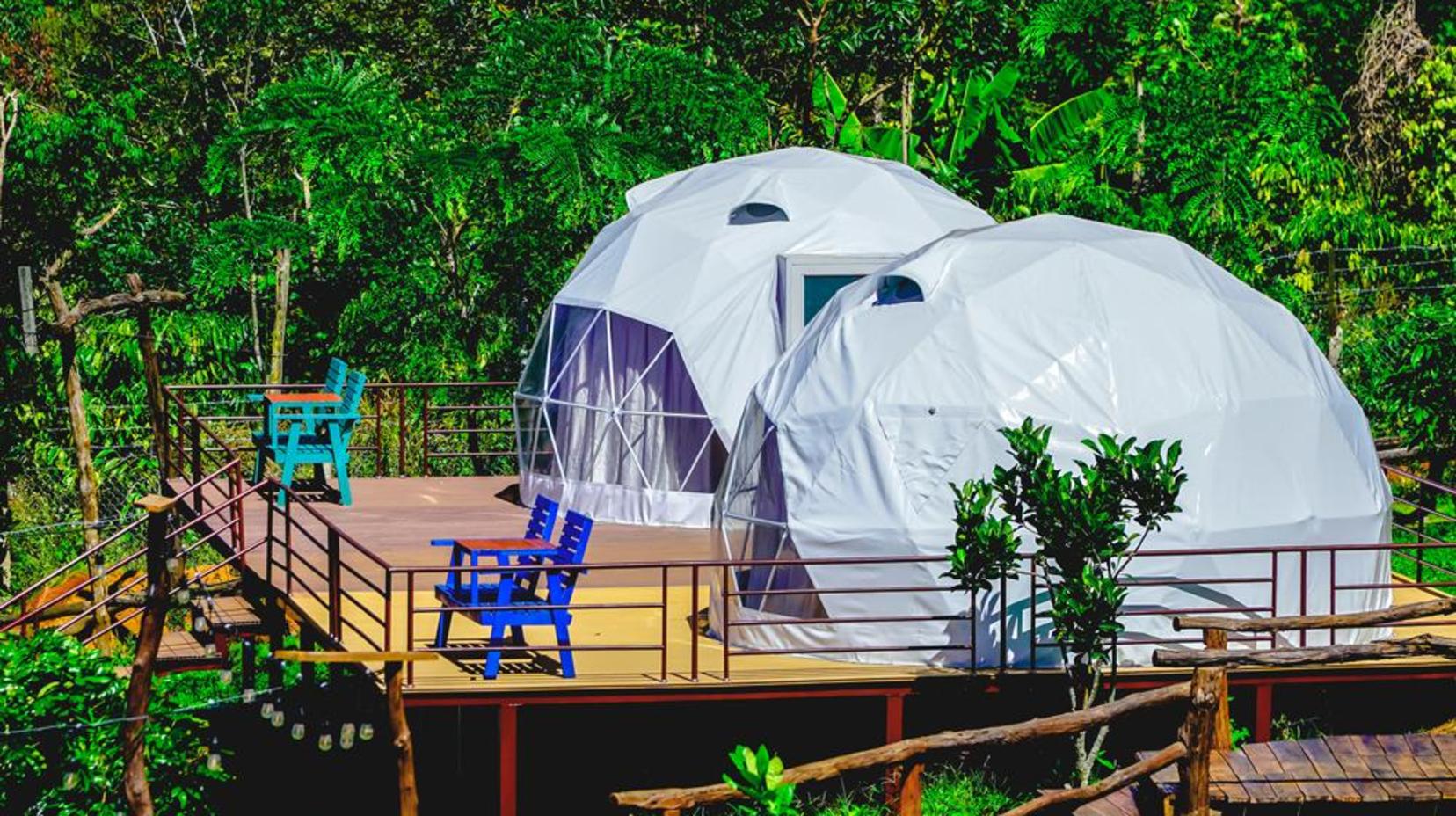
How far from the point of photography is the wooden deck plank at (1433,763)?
1327 cm

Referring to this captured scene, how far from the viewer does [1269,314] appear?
1705 cm

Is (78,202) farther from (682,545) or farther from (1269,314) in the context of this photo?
(1269,314)

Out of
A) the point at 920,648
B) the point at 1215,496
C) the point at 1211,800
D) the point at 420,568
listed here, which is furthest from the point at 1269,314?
the point at 420,568

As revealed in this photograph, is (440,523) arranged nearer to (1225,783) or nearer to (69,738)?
(69,738)

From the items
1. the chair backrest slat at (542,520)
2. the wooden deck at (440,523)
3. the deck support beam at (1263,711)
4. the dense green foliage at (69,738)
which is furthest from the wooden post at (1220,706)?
the dense green foliage at (69,738)

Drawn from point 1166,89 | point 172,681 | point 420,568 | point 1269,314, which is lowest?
point 172,681

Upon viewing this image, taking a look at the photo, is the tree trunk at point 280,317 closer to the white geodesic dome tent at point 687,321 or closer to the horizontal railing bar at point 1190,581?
the white geodesic dome tent at point 687,321

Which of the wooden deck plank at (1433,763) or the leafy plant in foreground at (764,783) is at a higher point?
the leafy plant in foreground at (764,783)

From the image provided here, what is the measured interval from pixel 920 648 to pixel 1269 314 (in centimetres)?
411

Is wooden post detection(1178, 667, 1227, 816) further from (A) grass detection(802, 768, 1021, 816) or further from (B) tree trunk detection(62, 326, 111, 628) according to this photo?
(B) tree trunk detection(62, 326, 111, 628)

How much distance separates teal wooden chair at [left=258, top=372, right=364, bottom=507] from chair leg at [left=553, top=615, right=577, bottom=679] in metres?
5.55

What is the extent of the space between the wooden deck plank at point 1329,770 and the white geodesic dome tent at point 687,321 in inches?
281

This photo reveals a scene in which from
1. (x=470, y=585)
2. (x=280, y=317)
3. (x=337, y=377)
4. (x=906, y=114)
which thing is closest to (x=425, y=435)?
(x=337, y=377)

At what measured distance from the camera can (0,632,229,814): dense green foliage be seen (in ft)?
47.5
